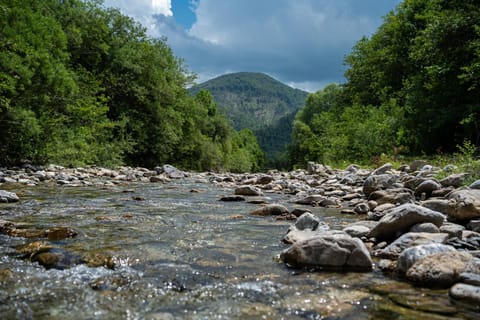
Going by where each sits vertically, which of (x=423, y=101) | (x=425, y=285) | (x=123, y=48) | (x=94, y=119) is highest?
(x=123, y=48)

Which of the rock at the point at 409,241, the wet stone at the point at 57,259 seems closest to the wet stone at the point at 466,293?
the rock at the point at 409,241

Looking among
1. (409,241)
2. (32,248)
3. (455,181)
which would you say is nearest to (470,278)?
(409,241)

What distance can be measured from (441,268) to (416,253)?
291 mm

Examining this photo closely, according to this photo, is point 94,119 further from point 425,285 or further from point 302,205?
point 425,285

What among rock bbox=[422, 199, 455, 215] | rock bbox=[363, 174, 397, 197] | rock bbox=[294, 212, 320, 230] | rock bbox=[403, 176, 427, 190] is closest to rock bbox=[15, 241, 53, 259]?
rock bbox=[294, 212, 320, 230]

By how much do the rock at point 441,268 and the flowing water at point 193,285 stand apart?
0.12m

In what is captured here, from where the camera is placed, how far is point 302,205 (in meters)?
8.28

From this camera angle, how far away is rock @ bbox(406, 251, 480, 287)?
286cm

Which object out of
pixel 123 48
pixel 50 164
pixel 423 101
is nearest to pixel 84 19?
pixel 123 48

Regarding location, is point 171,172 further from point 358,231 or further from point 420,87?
point 358,231

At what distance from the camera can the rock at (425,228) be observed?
13.2ft

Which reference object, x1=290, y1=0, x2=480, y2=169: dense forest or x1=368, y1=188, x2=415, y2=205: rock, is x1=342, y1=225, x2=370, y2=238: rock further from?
x1=290, y1=0, x2=480, y2=169: dense forest

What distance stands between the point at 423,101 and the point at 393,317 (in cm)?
1878

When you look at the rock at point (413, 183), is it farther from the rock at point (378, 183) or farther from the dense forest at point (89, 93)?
the dense forest at point (89, 93)
